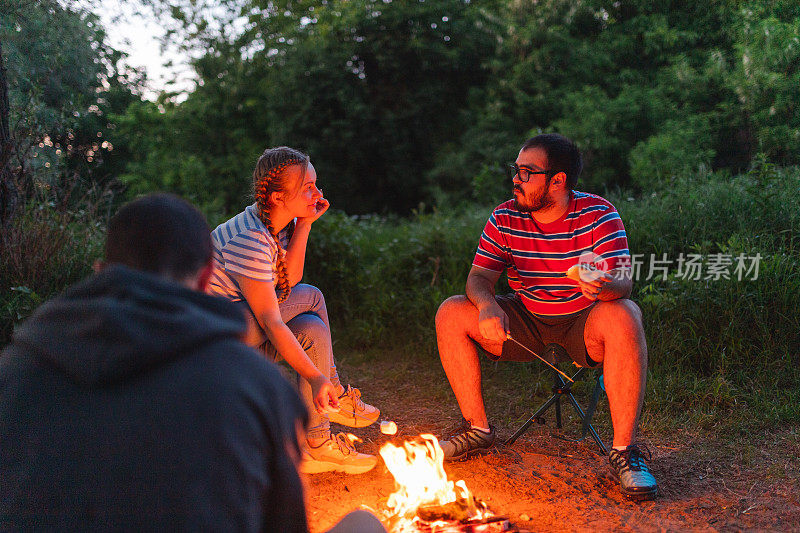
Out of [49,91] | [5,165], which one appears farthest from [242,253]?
[49,91]

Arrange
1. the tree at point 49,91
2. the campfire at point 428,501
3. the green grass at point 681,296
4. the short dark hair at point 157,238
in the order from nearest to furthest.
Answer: the short dark hair at point 157,238 → the campfire at point 428,501 → the green grass at point 681,296 → the tree at point 49,91

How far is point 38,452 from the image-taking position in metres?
1.22

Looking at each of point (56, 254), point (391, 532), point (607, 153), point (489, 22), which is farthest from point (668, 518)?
point (489, 22)

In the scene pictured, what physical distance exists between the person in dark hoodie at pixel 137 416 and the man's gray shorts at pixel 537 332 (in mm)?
2201

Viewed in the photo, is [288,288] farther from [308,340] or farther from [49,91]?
[49,91]

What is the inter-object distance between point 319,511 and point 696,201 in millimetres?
4043

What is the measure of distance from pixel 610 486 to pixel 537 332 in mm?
823

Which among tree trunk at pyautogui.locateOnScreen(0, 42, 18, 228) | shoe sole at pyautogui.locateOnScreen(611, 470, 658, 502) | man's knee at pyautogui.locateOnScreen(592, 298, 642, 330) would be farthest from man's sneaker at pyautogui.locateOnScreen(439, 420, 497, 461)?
tree trunk at pyautogui.locateOnScreen(0, 42, 18, 228)

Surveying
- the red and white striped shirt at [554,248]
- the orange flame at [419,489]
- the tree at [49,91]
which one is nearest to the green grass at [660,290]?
the tree at [49,91]

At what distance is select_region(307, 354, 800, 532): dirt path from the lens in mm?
2672

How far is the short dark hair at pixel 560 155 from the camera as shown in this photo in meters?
3.22

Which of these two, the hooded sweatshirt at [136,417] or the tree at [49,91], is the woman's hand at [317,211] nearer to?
the hooded sweatshirt at [136,417]

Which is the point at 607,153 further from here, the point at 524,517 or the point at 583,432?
the point at 524,517

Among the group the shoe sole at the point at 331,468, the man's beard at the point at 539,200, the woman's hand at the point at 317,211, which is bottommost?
the shoe sole at the point at 331,468
